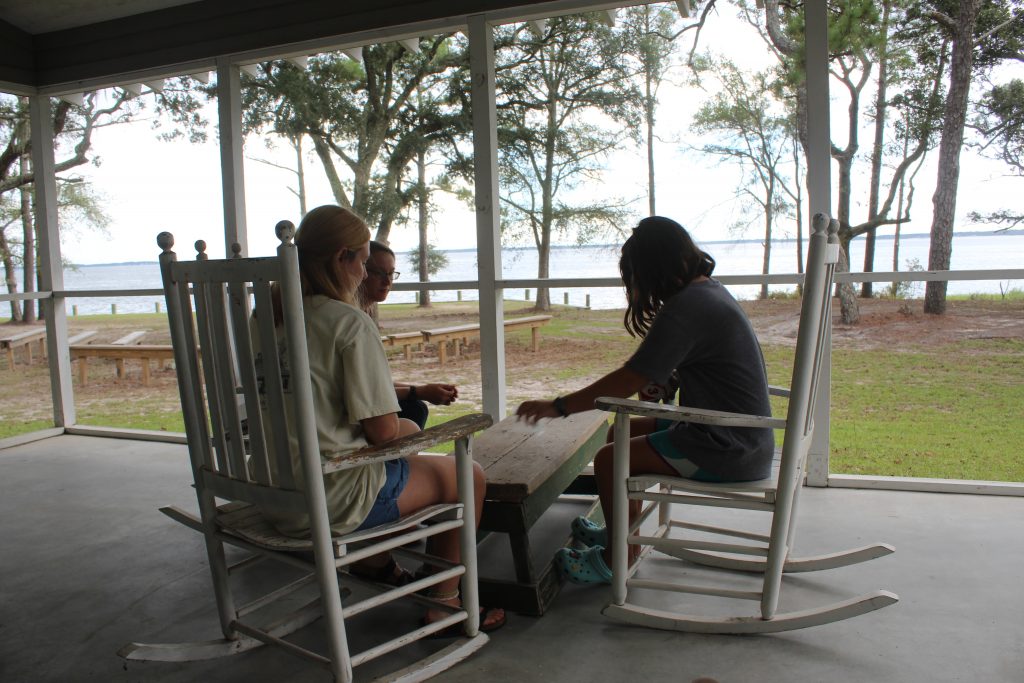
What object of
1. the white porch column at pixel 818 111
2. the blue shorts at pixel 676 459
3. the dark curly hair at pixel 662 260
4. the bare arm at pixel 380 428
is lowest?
the blue shorts at pixel 676 459

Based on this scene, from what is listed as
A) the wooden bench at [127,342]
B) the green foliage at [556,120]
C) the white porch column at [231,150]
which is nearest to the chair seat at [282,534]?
the white porch column at [231,150]

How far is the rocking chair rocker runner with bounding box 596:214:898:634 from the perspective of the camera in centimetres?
172

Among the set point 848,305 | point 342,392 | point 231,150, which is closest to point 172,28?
point 231,150

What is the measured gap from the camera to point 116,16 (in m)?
4.06

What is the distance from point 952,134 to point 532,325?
4.68m

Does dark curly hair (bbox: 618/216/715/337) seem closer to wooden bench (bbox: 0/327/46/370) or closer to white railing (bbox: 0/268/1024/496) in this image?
white railing (bbox: 0/268/1024/496)

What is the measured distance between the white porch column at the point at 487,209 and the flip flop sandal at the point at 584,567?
128cm

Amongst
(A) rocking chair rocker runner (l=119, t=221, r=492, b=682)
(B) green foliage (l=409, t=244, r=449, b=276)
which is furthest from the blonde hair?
(B) green foliage (l=409, t=244, r=449, b=276)

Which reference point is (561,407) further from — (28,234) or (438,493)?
(28,234)

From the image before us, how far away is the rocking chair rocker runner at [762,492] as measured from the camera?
5.64ft

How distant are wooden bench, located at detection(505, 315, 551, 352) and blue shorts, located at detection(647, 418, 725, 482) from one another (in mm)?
6285

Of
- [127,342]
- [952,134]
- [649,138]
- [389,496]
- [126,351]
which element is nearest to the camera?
[389,496]

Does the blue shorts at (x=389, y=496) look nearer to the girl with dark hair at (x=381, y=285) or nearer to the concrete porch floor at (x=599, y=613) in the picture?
the concrete porch floor at (x=599, y=613)

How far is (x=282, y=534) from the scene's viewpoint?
1.65m
